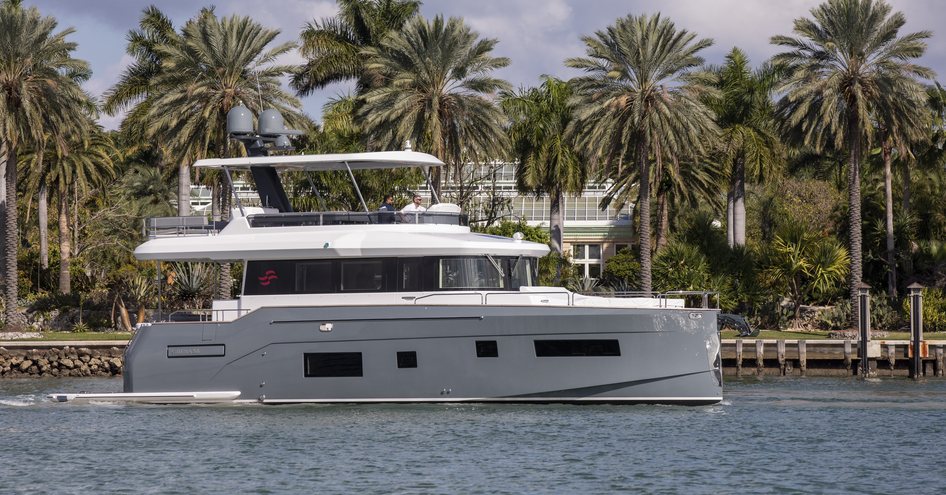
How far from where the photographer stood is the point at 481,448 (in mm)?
21594

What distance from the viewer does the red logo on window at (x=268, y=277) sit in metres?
25.8

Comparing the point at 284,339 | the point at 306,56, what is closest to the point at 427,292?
the point at 284,339

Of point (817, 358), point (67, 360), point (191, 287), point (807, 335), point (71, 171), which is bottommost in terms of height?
point (817, 358)

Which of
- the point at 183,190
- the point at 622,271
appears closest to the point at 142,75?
the point at 183,190

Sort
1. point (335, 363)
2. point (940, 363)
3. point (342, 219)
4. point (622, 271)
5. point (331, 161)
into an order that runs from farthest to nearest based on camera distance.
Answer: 1. point (622, 271)
2. point (940, 363)
3. point (331, 161)
4. point (342, 219)
5. point (335, 363)

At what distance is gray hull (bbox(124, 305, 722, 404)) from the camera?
2448 cm

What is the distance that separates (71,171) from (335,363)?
33.2 m

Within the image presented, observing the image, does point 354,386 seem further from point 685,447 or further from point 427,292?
point 685,447

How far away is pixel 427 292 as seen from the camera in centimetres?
2519

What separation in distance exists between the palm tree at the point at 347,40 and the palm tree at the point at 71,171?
30.8 ft

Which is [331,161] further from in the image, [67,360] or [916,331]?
[916,331]

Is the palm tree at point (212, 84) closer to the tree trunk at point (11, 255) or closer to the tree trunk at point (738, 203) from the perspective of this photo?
the tree trunk at point (11, 255)

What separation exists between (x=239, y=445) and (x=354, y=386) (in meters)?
3.62

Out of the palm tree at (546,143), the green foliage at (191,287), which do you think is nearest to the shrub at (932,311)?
the palm tree at (546,143)
